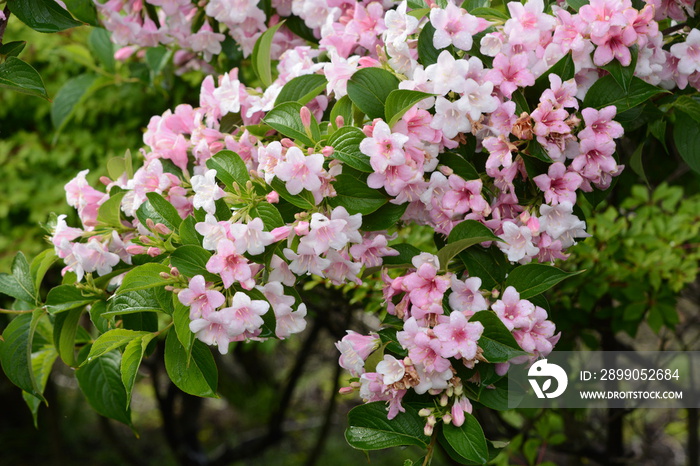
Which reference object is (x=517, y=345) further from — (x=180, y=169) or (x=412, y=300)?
(x=180, y=169)

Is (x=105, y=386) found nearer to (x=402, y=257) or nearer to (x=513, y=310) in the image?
(x=402, y=257)

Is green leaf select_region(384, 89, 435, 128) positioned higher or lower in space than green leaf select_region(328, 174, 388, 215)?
higher

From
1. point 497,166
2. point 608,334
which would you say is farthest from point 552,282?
point 608,334

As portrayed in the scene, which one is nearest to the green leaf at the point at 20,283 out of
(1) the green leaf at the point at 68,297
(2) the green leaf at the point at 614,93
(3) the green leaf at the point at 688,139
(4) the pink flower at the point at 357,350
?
(1) the green leaf at the point at 68,297

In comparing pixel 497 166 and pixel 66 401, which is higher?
pixel 497 166

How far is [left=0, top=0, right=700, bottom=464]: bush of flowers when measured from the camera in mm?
1126

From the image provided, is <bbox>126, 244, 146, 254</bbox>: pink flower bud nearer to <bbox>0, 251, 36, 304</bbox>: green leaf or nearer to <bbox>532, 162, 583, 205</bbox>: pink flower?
<bbox>0, 251, 36, 304</bbox>: green leaf

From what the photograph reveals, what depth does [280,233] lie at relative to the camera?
3.63 ft

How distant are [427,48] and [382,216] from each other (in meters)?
0.30

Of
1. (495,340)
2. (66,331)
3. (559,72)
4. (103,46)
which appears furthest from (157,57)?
(495,340)

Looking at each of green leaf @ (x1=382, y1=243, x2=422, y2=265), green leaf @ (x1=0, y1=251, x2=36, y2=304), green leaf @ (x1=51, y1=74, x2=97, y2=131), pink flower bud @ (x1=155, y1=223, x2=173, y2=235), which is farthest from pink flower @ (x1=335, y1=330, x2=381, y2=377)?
green leaf @ (x1=51, y1=74, x2=97, y2=131)

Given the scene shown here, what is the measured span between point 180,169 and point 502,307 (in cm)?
67

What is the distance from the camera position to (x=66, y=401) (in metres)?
5.59

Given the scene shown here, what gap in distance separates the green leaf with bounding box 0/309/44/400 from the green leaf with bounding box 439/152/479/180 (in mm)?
860
